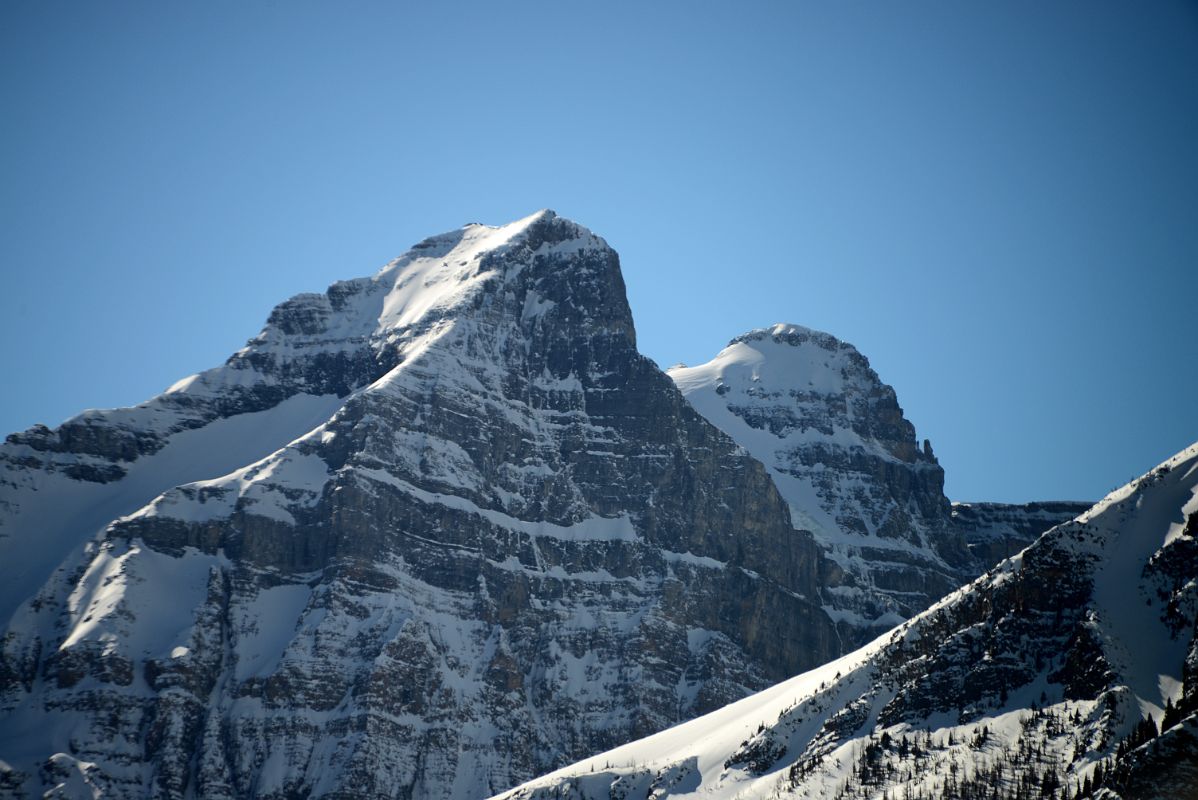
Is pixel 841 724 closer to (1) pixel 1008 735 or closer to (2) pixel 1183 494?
(1) pixel 1008 735

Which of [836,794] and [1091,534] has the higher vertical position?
[1091,534]

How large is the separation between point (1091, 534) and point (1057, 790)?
1462 inches

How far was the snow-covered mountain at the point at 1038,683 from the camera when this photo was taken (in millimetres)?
169000

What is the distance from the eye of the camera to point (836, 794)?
7092 inches

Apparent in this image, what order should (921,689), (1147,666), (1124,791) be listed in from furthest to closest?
(921,689) → (1147,666) → (1124,791)

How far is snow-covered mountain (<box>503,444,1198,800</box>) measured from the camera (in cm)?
16900

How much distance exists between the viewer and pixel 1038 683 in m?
181

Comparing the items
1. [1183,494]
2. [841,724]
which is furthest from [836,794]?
[1183,494]

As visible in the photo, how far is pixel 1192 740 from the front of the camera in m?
137

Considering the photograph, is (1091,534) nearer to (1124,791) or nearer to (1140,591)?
(1140,591)

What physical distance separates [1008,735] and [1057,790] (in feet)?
44.7

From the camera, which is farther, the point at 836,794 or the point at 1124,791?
the point at 836,794

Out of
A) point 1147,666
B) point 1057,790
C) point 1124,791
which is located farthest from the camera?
point 1147,666

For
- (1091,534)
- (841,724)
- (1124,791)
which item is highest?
(1091,534)
